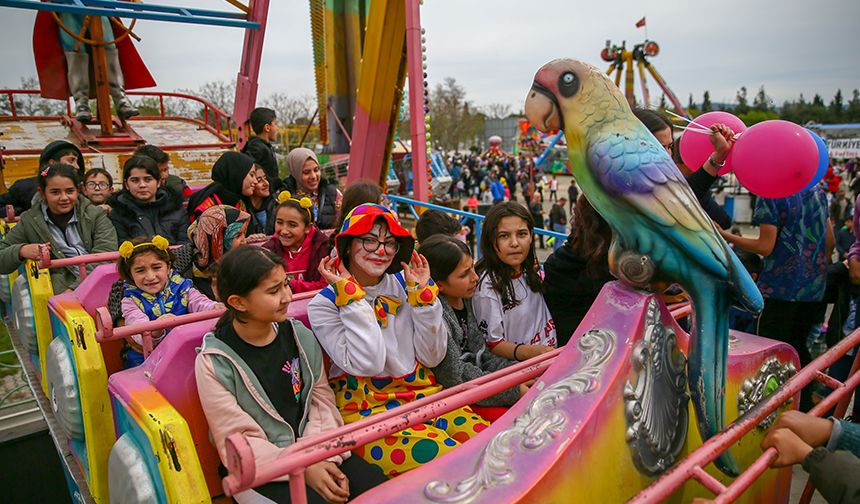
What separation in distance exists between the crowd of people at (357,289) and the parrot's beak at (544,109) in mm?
572

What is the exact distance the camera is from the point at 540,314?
240 centimetres

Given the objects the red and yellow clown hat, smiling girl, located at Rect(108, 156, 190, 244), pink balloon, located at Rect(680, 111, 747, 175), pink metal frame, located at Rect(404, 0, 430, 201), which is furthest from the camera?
pink metal frame, located at Rect(404, 0, 430, 201)

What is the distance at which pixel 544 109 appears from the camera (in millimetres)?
1414

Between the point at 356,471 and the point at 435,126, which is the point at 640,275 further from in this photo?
the point at 435,126

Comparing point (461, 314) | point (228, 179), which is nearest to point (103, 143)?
point (228, 179)

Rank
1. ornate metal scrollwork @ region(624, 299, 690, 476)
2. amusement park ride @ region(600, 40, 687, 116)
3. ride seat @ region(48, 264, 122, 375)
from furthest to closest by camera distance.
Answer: amusement park ride @ region(600, 40, 687, 116)
ride seat @ region(48, 264, 122, 375)
ornate metal scrollwork @ region(624, 299, 690, 476)

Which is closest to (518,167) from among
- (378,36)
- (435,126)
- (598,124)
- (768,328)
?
(435,126)

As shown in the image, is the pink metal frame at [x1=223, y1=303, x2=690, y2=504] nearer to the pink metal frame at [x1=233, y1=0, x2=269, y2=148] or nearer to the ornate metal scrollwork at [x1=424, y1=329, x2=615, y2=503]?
the ornate metal scrollwork at [x1=424, y1=329, x2=615, y2=503]

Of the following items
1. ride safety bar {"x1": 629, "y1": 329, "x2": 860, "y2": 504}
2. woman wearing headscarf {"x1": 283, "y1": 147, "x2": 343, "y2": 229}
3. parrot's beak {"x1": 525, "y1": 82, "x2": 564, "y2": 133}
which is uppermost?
parrot's beak {"x1": 525, "y1": 82, "x2": 564, "y2": 133}

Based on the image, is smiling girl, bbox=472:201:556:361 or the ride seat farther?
the ride seat

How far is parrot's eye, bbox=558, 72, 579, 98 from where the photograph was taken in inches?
53.9

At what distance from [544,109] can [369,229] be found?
0.74m

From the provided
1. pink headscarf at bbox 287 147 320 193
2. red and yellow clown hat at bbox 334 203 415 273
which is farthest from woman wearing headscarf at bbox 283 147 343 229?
red and yellow clown hat at bbox 334 203 415 273

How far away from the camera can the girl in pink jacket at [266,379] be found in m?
1.56
